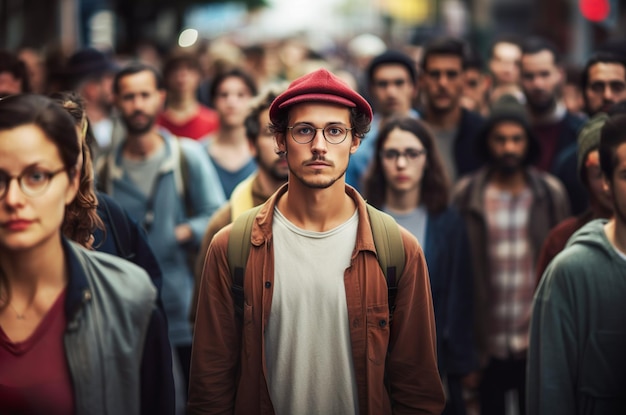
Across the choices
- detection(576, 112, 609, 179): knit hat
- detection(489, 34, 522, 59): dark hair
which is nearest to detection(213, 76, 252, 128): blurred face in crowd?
detection(489, 34, 522, 59): dark hair

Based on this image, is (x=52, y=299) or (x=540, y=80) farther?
(x=540, y=80)

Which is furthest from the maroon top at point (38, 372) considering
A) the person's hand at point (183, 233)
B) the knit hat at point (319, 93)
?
the person's hand at point (183, 233)

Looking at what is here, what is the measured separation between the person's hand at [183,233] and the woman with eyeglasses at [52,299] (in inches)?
135

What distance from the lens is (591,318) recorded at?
474 centimetres

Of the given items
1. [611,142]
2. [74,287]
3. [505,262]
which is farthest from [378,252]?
[505,262]

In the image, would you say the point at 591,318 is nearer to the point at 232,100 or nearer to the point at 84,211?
the point at 84,211

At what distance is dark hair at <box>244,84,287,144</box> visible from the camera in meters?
6.69

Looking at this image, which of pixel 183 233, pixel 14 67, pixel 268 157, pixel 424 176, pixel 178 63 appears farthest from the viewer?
pixel 178 63

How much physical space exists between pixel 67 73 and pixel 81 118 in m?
6.66

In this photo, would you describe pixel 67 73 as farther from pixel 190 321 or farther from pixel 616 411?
pixel 616 411

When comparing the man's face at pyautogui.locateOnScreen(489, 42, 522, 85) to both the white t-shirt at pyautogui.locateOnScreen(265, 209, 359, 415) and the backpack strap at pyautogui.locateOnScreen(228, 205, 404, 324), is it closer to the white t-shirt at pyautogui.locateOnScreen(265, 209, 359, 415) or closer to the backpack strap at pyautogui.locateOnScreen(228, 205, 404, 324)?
the backpack strap at pyautogui.locateOnScreen(228, 205, 404, 324)

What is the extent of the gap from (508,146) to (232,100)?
2.86 m

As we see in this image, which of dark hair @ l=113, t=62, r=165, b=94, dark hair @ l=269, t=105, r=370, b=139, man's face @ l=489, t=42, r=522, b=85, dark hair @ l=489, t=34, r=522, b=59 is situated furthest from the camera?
dark hair @ l=489, t=34, r=522, b=59

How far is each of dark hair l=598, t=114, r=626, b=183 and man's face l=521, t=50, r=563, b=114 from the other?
4.66m
